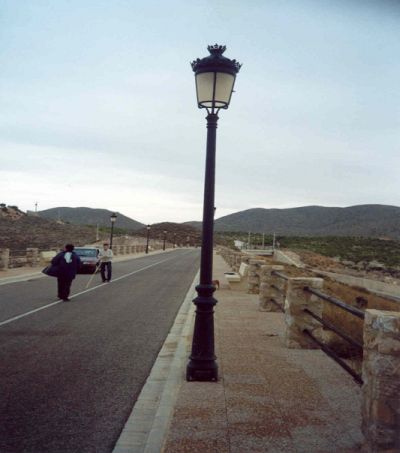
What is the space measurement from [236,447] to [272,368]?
278cm

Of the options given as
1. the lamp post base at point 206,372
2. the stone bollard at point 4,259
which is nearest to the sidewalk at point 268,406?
A: the lamp post base at point 206,372

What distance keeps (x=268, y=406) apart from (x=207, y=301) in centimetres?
170

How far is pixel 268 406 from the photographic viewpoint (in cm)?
520

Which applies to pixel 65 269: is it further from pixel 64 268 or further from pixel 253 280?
pixel 253 280

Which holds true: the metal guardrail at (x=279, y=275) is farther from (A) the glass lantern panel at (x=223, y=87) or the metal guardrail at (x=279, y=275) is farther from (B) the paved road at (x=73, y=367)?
(A) the glass lantern panel at (x=223, y=87)

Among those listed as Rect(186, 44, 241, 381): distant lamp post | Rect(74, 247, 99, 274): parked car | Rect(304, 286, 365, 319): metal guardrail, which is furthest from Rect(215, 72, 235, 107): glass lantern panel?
Rect(74, 247, 99, 274): parked car

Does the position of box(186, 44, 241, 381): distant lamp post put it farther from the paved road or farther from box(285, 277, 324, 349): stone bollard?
box(285, 277, 324, 349): stone bollard

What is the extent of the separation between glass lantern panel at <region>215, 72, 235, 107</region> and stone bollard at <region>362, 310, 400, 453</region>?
3.71m

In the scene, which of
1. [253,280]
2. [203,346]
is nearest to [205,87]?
[203,346]

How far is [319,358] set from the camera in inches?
300

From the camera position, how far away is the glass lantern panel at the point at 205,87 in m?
6.66

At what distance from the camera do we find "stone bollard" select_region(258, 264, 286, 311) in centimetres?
1220

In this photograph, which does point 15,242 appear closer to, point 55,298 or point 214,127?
point 55,298

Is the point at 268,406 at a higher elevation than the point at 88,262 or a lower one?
lower
